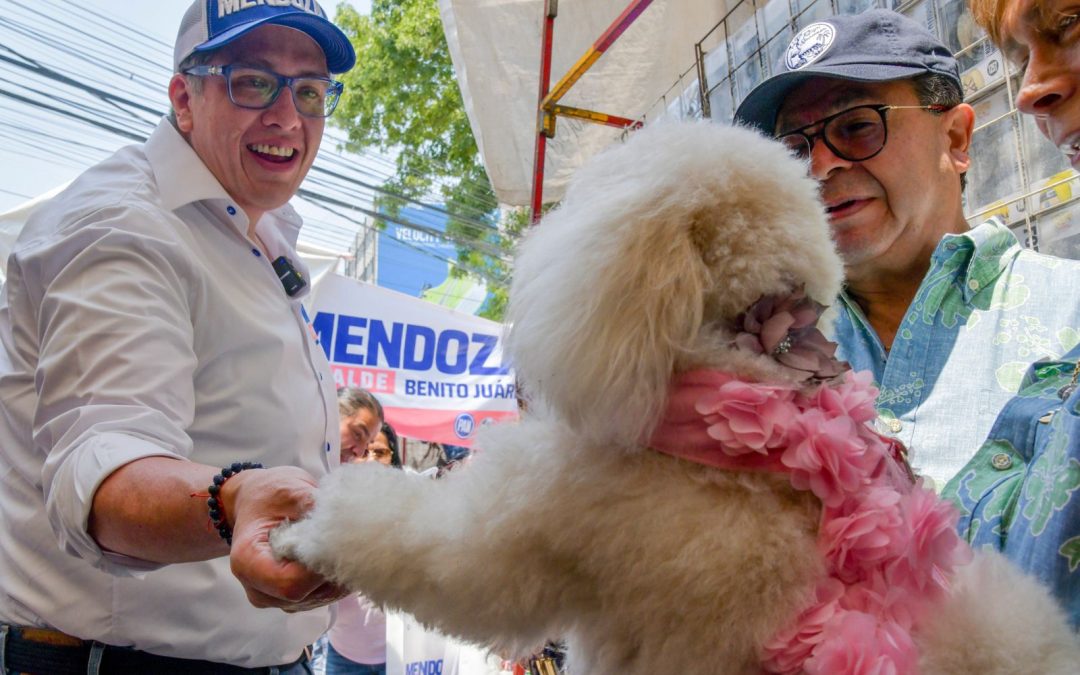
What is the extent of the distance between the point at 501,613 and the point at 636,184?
47cm

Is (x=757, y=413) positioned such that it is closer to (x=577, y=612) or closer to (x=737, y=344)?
(x=737, y=344)

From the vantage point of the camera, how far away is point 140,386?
40.4 inches


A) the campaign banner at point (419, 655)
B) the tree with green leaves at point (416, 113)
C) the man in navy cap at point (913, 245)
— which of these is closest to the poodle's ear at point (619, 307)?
→ the man in navy cap at point (913, 245)

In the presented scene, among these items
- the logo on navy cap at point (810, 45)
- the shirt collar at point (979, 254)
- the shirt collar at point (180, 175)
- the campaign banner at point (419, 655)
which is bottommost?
the campaign banner at point (419, 655)

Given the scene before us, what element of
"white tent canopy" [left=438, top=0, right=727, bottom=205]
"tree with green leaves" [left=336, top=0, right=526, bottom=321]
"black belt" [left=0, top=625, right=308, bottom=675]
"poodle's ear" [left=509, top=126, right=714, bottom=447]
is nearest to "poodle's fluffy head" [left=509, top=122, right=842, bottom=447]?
"poodle's ear" [left=509, top=126, right=714, bottom=447]

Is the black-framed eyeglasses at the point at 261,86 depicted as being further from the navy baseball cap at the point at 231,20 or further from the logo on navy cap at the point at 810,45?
the logo on navy cap at the point at 810,45

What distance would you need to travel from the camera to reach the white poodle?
2.36 ft

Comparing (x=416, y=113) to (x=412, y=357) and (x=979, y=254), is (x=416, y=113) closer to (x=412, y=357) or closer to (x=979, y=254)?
(x=412, y=357)

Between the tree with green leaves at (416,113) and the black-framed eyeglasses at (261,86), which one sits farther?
the tree with green leaves at (416,113)

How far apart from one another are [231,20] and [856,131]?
1.22m

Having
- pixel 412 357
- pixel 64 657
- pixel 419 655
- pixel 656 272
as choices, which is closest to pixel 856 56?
pixel 656 272

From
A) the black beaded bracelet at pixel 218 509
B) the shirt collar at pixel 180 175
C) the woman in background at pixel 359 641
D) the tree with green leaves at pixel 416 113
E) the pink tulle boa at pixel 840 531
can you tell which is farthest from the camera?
the tree with green leaves at pixel 416 113

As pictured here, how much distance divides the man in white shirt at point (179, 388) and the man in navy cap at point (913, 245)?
99 cm

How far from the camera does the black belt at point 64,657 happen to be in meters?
1.17
